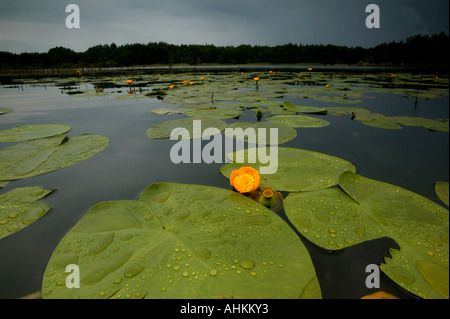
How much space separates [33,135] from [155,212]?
8.16ft

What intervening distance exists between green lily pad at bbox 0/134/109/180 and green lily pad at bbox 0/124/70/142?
0.22m

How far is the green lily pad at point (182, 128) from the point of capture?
270 centimetres

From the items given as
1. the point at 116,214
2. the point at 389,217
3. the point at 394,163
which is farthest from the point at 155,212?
the point at 394,163

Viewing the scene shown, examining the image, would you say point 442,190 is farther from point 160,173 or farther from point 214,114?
point 214,114

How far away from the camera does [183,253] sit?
0.98 meters

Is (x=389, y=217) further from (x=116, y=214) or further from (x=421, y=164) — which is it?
(x=116, y=214)

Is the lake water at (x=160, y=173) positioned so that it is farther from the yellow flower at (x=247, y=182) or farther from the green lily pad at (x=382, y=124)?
the yellow flower at (x=247, y=182)

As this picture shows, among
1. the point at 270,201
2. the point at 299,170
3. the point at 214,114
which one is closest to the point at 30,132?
the point at 214,114

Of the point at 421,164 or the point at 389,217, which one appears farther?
the point at 421,164

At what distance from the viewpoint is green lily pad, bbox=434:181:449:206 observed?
1.35 metres

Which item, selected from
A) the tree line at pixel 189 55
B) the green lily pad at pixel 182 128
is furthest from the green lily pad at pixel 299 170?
the tree line at pixel 189 55

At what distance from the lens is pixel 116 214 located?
48.4 inches

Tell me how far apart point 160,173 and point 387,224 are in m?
1.72

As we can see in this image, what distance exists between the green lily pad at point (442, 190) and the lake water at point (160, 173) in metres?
0.04
